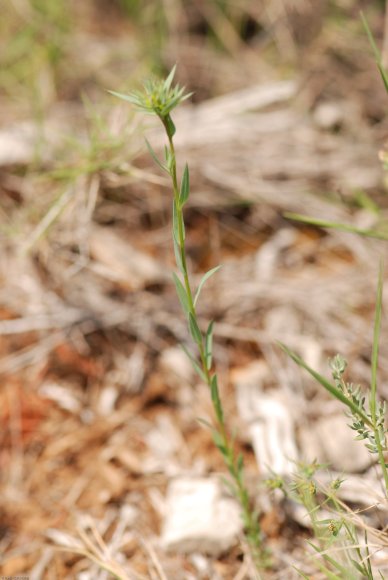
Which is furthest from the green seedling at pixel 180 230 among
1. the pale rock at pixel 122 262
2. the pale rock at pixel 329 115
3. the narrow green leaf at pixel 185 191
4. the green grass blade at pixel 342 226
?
the pale rock at pixel 329 115

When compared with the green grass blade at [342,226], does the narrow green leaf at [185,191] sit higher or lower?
higher

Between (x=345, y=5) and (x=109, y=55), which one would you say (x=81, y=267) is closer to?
(x=109, y=55)

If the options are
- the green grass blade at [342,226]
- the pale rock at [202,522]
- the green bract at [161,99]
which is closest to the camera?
the green bract at [161,99]

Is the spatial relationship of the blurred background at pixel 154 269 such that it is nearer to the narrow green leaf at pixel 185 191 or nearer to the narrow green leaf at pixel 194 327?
the narrow green leaf at pixel 194 327

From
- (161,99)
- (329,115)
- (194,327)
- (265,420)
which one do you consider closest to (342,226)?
(194,327)

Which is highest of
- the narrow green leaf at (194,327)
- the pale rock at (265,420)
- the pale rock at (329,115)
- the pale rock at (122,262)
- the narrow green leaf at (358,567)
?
the narrow green leaf at (194,327)

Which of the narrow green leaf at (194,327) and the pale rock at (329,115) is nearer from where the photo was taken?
the narrow green leaf at (194,327)

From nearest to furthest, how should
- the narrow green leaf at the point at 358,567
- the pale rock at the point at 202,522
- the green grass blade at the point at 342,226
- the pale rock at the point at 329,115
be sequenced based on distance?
the narrow green leaf at the point at 358,567, the green grass blade at the point at 342,226, the pale rock at the point at 202,522, the pale rock at the point at 329,115

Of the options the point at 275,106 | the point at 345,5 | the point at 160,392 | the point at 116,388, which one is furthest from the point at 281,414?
the point at 345,5
